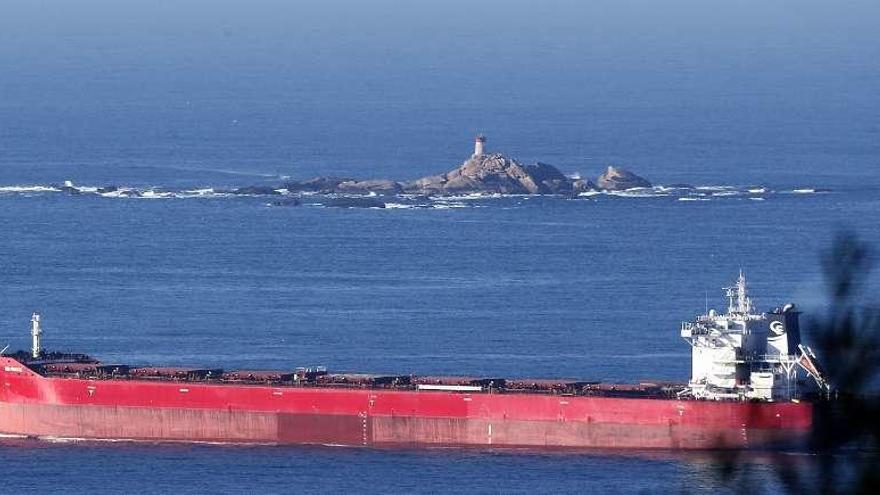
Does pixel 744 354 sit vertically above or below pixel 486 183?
below

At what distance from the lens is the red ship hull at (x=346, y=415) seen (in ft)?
118

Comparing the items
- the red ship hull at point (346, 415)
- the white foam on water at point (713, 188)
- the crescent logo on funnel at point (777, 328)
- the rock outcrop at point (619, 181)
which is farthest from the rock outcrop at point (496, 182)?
the crescent logo on funnel at point (777, 328)

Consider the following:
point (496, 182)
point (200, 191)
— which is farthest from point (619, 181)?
point (200, 191)

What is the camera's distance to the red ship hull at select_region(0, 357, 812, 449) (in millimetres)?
35906

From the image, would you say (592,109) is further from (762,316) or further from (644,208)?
(762,316)

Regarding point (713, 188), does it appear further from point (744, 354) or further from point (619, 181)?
point (744, 354)

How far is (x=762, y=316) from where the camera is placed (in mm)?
37406

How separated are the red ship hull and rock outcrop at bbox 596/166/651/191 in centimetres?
5503

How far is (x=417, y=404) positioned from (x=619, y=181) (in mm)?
56936

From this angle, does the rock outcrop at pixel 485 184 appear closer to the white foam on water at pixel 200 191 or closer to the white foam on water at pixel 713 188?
the white foam on water at pixel 713 188

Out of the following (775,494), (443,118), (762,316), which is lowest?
(775,494)

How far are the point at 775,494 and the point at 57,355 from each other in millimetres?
16016

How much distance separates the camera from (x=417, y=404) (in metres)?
37.4

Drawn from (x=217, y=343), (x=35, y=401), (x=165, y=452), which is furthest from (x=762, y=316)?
(x=217, y=343)
